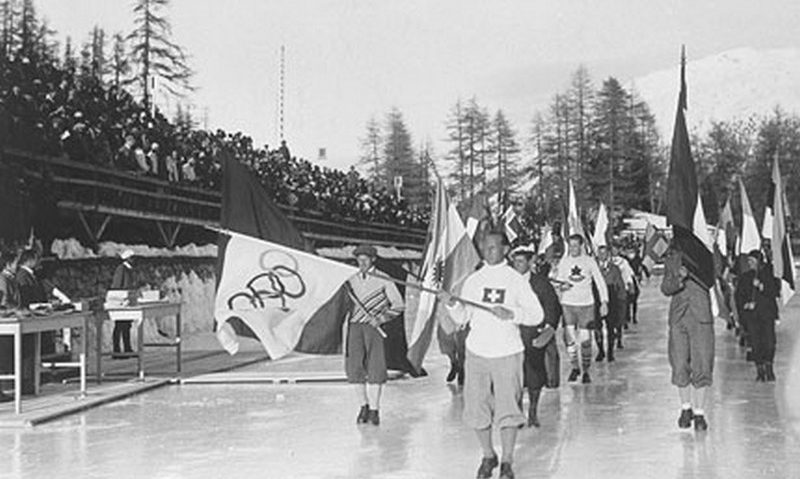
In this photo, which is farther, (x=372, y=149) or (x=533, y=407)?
(x=372, y=149)

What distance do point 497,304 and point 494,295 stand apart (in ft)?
0.27

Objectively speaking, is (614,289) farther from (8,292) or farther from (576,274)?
(8,292)

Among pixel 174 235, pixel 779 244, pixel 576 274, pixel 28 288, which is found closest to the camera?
pixel 28 288

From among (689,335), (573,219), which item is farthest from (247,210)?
(573,219)

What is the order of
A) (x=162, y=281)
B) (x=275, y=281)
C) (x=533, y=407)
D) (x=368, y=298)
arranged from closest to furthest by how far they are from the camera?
(x=533, y=407) → (x=368, y=298) → (x=275, y=281) → (x=162, y=281)

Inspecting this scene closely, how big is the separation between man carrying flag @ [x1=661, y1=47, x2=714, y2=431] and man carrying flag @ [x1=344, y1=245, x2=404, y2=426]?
272 centimetres

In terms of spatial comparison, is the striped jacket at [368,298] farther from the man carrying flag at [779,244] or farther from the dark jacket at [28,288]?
the man carrying flag at [779,244]

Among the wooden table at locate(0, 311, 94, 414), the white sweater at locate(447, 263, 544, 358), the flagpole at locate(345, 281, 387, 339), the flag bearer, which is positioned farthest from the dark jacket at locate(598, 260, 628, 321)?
the white sweater at locate(447, 263, 544, 358)

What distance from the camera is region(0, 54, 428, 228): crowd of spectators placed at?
17953 mm

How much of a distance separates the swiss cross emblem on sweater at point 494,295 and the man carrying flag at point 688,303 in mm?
2790

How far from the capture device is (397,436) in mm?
10883

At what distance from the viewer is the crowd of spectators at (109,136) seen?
18.0 metres

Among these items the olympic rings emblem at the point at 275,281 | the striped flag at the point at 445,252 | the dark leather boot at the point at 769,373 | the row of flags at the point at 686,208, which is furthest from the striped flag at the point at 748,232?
the olympic rings emblem at the point at 275,281

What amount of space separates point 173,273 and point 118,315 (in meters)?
10.2
